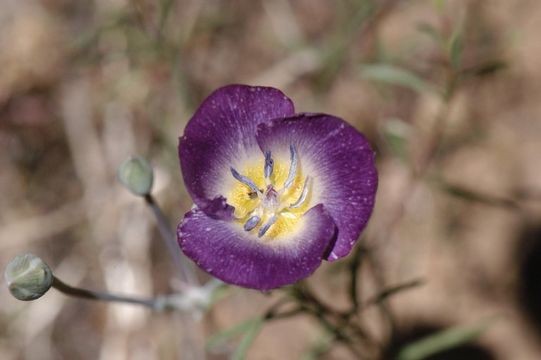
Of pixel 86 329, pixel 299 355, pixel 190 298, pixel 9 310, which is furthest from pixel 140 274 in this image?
pixel 190 298

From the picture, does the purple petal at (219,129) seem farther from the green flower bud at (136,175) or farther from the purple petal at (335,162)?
the green flower bud at (136,175)

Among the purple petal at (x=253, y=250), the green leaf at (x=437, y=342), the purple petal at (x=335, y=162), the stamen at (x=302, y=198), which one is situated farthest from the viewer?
the green leaf at (x=437, y=342)

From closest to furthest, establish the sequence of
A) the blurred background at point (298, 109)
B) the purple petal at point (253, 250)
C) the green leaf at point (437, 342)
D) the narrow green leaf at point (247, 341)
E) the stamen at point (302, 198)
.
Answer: the purple petal at point (253, 250) < the stamen at point (302, 198) < the narrow green leaf at point (247, 341) < the green leaf at point (437, 342) < the blurred background at point (298, 109)

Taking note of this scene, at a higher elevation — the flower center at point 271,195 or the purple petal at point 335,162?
the purple petal at point 335,162

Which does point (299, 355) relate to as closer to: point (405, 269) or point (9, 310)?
point (405, 269)

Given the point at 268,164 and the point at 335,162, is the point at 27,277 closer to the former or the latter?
the point at 268,164

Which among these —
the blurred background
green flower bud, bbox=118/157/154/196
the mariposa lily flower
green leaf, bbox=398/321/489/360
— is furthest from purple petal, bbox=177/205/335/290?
the blurred background

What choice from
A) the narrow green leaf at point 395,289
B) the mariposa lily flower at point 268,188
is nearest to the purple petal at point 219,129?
the mariposa lily flower at point 268,188
